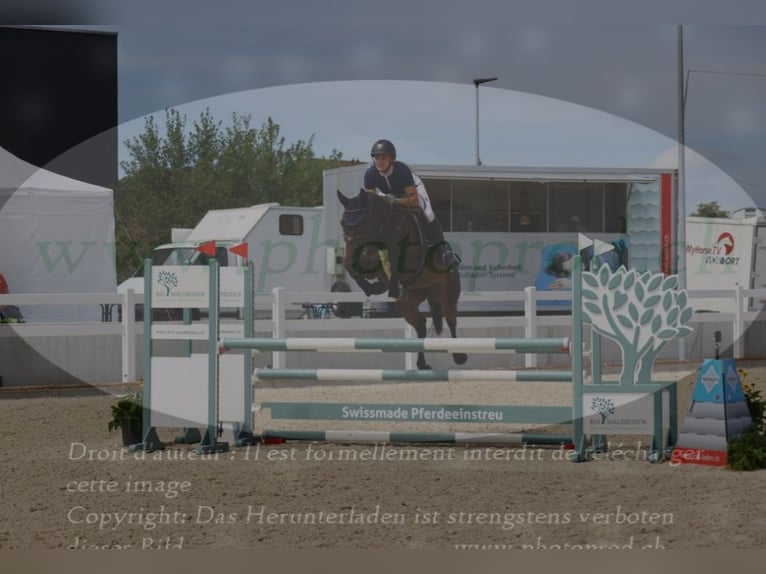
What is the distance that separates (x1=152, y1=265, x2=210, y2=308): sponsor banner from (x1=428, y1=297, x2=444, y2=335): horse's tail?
9.00ft

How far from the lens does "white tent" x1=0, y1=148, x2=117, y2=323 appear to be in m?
10.2

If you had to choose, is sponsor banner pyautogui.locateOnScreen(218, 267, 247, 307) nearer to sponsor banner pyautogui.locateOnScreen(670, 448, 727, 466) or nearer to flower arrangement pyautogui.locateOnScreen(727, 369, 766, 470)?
sponsor banner pyautogui.locateOnScreen(670, 448, 727, 466)

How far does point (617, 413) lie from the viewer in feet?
17.0

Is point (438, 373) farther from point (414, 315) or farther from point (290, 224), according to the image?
point (290, 224)

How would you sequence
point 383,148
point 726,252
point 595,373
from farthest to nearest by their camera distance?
point 726,252, point 383,148, point 595,373

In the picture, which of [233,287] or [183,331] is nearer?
[183,331]

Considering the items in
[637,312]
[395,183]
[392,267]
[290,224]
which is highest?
[395,183]

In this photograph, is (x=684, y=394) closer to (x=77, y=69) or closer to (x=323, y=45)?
(x=323, y=45)

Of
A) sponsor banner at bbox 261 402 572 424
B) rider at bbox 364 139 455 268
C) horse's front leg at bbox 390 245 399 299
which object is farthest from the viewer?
horse's front leg at bbox 390 245 399 299

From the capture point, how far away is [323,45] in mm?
6348

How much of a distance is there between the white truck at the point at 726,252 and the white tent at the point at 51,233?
21.6 feet

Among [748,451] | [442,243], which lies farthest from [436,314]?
[748,451]

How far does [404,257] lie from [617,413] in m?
2.82

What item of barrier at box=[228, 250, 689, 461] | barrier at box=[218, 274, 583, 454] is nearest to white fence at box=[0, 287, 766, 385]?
barrier at box=[218, 274, 583, 454]
